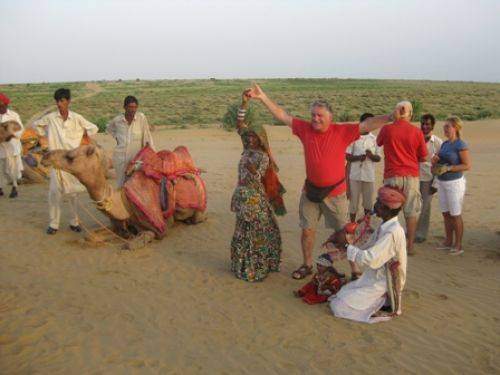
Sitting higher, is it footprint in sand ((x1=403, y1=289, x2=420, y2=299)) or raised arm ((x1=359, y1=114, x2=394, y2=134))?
raised arm ((x1=359, y1=114, x2=394, y2=134))

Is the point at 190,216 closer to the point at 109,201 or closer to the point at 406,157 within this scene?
the point at 109,201

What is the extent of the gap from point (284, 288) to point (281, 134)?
1727 cm

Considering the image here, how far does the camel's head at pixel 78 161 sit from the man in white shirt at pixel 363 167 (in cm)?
366

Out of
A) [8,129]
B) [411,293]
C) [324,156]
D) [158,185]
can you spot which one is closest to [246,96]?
[324,156]

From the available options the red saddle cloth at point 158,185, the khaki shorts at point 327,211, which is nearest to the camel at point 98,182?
the red saddle cloth at point 158,185

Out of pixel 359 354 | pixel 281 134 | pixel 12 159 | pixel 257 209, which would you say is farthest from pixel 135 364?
pixel 281 134

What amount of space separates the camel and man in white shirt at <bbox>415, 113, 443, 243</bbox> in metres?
3.89

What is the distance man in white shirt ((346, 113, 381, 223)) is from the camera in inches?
306

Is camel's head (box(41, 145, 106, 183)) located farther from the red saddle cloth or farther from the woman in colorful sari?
the woman in colorful sari

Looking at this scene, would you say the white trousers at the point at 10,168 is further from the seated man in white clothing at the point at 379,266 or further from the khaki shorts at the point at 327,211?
the seated man in white clothing at the point at 379,266

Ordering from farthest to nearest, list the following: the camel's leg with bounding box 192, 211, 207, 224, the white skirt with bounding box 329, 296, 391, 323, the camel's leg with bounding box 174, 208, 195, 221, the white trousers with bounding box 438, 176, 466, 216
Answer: the camel's leg with bounding box 192, 211, 207, 224 < the camel's leg with bounding box 174, 208, 195, 221 < the white trousers with bounding box 438, 176, 466, 216 < the white skirt with bounding box 329, 296, 391, 323

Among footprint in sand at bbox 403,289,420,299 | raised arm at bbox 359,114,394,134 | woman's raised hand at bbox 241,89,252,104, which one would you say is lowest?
footprint in sand at bbox 403,289,420,299

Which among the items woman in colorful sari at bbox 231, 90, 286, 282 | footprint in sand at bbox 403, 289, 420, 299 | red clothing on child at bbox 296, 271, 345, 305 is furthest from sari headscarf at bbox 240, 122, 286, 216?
footprint in sand at bbox 403, 289, 420, 299

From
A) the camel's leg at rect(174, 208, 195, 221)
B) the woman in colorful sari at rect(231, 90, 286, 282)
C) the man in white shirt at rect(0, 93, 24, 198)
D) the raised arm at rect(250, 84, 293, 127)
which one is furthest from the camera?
the man in white shirt at rect(0, 93, 24, 198)
